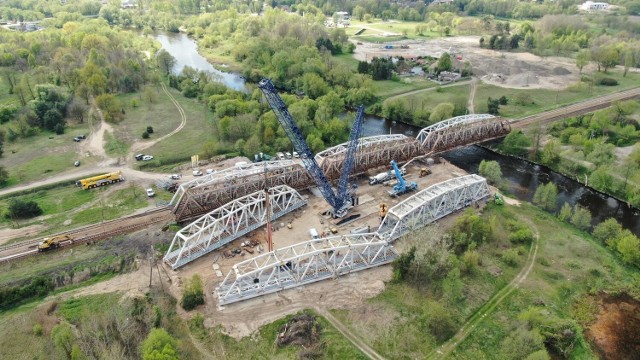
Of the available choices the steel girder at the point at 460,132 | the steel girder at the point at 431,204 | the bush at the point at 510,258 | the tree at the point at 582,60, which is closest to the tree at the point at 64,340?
the steel girder at the point at 431,204

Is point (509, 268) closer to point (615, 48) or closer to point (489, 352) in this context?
point (489, 352)

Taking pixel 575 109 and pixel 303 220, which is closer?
pixel 303 220

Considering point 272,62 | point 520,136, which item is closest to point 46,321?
point 520,136

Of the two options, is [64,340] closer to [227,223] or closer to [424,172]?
[227,223]

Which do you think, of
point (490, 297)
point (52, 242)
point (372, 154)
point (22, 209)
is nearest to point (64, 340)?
point (52, 242)

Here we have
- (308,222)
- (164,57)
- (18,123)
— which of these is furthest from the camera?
(164,57)

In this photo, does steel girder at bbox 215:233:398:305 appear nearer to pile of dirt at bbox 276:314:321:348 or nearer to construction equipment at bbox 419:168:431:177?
pile of dirt at bbox 276:314:321:348

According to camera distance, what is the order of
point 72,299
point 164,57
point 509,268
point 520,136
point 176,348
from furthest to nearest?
point 164,57, point 520,136, point 509,268, point 72,299, point 176,348
